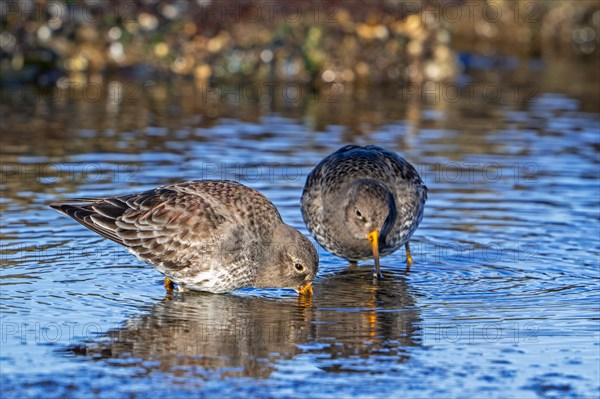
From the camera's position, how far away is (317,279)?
12.3 meters

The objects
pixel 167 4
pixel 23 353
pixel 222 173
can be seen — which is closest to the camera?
pixel 23 353

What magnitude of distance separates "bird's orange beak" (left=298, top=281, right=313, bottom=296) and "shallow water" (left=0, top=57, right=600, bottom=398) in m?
0.15

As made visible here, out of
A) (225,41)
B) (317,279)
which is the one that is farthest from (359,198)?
(225,41)

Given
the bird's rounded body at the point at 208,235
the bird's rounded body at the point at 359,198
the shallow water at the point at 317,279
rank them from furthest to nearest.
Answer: the bird's rounded body at the point at 359,198 < the bird's rounded body at the point at 208,235 < the shallow water at the point at 317,279

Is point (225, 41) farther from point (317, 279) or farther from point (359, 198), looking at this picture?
point (359, 198)

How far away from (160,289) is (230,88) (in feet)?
48.6

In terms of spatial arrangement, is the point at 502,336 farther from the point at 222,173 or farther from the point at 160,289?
the point at 222,173

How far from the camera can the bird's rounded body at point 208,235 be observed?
1124cm

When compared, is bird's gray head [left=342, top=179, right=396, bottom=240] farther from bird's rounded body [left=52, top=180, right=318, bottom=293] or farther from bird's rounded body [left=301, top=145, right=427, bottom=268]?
bird's rounded body [left=52, top=180, right=318, bottom=293]

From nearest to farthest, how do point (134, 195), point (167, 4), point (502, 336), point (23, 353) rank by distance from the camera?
point (23, 353), point (502, 336), point (134, 195), point (167, 4)

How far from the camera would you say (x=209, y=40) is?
26938 millimetres

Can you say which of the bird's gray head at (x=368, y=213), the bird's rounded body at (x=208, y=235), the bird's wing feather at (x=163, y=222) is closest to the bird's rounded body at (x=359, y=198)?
the bird's gray head at (x=368, y=213)

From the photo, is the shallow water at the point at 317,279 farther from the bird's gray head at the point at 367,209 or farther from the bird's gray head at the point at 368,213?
the bird's gray head at the point at 367,209

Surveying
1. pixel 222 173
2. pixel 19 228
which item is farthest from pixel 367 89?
pixel 19 228
